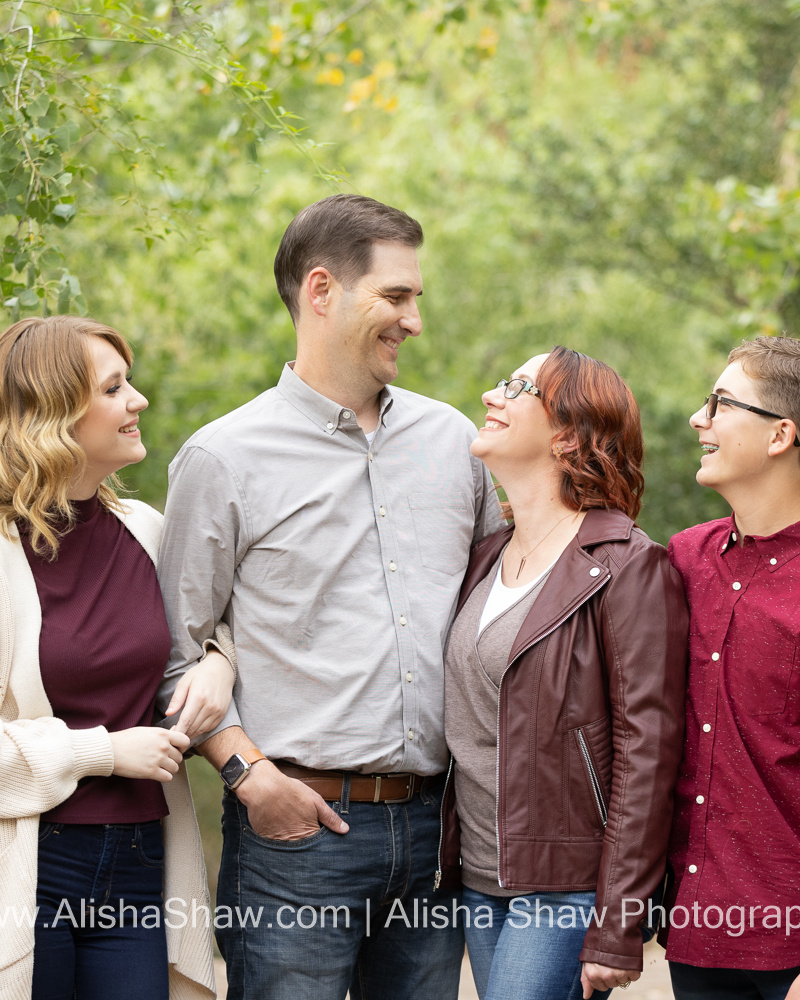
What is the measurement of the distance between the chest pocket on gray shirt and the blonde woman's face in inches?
28.4

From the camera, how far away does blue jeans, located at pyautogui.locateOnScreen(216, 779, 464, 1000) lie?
8.29ft

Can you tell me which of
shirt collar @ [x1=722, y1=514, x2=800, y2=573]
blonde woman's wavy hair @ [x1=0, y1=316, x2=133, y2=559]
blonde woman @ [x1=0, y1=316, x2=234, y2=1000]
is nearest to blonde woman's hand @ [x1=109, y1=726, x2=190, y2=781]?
blonde woman @ [x1=0, y1=316, x2=234, y2=1000]

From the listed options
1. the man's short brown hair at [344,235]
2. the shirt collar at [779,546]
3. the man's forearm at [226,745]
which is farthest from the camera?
the man's short brown hair at [344,235]

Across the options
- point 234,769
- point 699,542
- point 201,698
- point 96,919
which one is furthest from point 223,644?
point 699,542

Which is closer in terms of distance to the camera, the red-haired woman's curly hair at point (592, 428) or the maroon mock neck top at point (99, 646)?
the maroon mock neck top at point (99, 646)

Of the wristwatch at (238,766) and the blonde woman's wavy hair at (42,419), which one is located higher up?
the blonde woman's wavy hair at (42,419)

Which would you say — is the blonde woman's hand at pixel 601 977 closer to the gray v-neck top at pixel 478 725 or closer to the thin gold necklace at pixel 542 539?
the gray v-neck top at pixel 478 725

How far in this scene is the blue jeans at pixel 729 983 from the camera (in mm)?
2312

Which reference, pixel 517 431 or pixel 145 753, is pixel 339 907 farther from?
pixel 517 431

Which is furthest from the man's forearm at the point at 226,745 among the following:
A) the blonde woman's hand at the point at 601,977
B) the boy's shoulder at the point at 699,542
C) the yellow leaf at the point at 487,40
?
the yellow leaf at the point at 487,40

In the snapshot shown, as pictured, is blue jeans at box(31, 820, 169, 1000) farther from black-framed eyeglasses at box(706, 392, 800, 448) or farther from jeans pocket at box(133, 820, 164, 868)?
black-framed eyeglasses at box(706, 392, 800, 448)

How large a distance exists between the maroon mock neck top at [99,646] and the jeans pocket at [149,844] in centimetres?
3

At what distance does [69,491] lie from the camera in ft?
8.16

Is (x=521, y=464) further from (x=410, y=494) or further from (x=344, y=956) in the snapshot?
(x=344, y=956)
